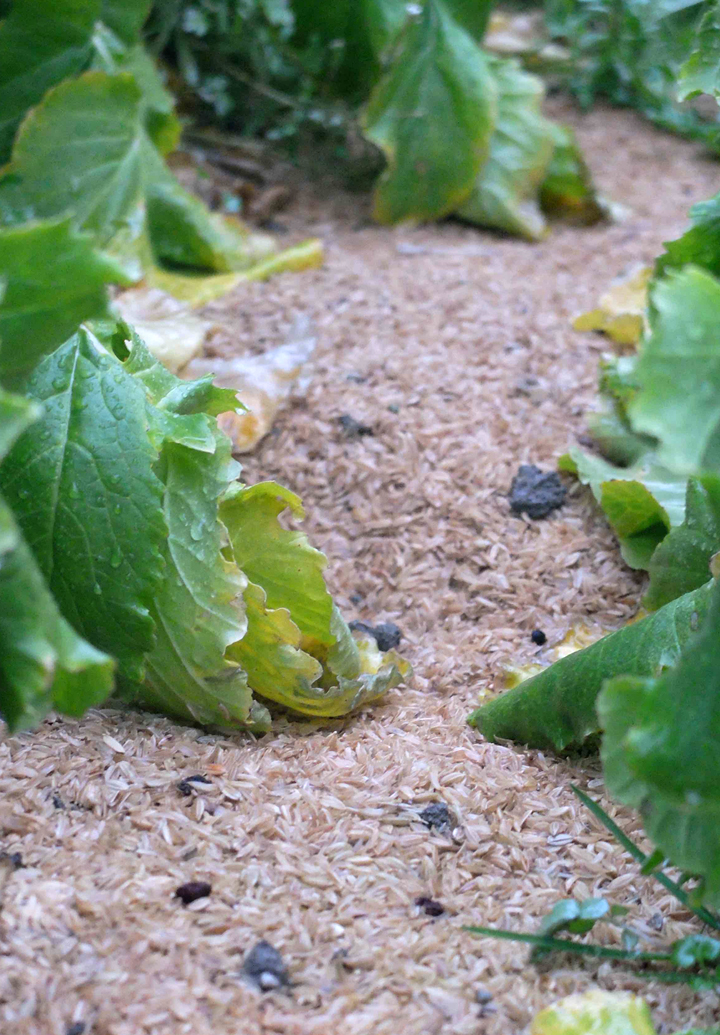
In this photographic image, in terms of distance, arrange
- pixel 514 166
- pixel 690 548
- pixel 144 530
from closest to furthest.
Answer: pixel 144 530 → pixel 690 548 → pixel 514 166

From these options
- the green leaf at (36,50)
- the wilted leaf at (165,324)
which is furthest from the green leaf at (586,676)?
the green leaf at (36,50)

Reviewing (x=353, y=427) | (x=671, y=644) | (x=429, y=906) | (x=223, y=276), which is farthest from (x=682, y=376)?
(x=223, y=276)

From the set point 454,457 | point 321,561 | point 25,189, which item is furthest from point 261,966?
point 25,189

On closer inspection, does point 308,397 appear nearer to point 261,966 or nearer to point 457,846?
point 457,846

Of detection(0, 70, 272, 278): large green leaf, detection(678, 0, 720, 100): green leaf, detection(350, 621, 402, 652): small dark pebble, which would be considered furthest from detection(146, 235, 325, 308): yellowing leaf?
detection(678, 0, 720, 100): green leaf

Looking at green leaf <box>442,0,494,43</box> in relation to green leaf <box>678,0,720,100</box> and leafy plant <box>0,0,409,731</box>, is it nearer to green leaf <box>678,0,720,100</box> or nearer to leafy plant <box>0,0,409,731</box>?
green leaf <box>678,0,720,100</box>

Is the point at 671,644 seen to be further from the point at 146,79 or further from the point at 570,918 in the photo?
the point at 146,79
